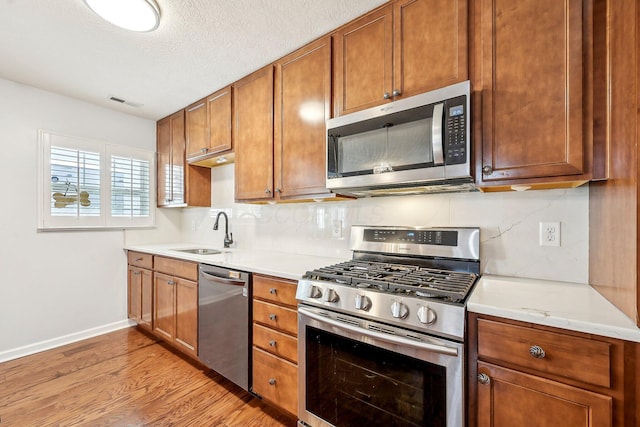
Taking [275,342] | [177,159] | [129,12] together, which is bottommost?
[275,342]

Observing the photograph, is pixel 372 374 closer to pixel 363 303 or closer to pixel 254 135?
pixel 363 303

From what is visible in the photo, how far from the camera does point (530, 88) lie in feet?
3.82

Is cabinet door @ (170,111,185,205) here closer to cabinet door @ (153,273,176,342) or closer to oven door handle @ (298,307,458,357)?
cabinet door @ (153,273,176,342)

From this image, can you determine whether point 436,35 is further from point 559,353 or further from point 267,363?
point 267,363

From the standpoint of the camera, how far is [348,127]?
63.0 inches

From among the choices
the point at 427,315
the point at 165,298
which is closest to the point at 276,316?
the point at 427,315

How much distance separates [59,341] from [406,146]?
3405mm

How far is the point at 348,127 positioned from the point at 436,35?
60 cm

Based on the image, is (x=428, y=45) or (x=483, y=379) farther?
(x=428, y=45)

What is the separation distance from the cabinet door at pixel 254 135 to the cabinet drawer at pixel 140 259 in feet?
3.76

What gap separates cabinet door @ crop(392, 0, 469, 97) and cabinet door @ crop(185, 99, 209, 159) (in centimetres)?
187

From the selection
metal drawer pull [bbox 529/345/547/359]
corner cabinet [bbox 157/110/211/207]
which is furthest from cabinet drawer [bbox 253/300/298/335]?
corner cabinet [bbox 157/110/211/207]

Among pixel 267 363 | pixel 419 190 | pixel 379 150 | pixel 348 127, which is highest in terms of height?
pixel 348 127

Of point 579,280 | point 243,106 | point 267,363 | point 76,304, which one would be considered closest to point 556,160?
point 579,280
